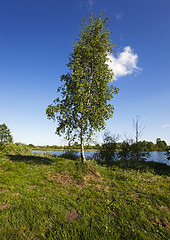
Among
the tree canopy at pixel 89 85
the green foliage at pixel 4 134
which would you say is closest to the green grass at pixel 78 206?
the tree canopy at pixel 89 85

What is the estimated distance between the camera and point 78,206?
653 cm

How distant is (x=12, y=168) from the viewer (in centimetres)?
1082

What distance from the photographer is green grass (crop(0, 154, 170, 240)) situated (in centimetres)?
475

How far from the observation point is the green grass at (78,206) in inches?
187

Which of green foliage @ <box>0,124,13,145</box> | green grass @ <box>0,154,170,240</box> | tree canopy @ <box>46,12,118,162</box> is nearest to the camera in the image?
green grass @ <box>0,154,170,240</box>

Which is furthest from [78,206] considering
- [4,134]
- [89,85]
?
[4,134]

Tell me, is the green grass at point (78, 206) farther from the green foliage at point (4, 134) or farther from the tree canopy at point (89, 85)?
the green foliage at point (4, 134)

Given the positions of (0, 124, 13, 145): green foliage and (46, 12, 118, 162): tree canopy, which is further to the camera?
(0, 124, 13, 145): green foliage

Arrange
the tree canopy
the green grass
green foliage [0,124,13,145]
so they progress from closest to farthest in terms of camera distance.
Answer: the green grass
the tree canopy
green foliage [0,124,13,145]

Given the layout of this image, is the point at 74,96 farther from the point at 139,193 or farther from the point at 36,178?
the point at 139,193

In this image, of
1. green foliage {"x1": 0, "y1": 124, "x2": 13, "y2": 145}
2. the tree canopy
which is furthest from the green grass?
green foliage {"x1": 0, "y1": 124, "x2": 13, "y2": 145}

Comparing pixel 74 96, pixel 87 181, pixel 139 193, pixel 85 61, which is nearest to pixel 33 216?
pixel 87 181

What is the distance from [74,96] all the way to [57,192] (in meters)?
7.25

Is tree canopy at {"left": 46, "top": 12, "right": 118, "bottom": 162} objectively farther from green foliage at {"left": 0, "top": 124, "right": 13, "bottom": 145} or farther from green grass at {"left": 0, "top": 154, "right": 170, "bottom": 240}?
green foliage at {"left": 0, "top": 124, "right": 13, "bottom": 145}
